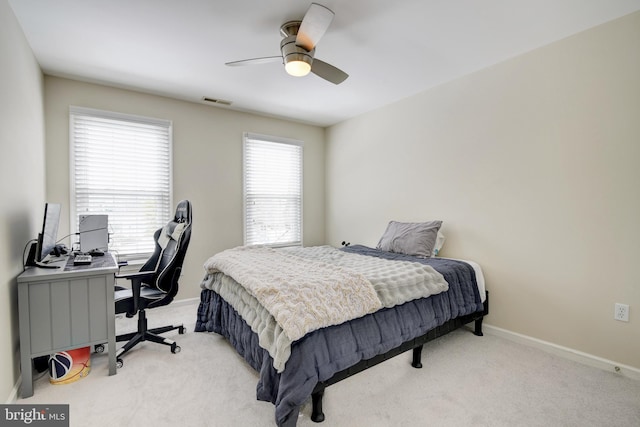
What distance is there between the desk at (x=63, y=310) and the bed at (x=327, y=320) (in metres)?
0.81

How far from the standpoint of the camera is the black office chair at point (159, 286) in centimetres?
236

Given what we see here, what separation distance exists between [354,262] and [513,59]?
2376 millimetres

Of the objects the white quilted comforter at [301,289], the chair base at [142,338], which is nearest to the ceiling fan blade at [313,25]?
the white quilted comforter at [301,289]

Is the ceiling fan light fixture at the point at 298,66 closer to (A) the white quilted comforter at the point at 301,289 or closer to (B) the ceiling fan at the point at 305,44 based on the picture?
(B) the ceiling fan at the point at 305,44

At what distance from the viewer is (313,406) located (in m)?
1.70

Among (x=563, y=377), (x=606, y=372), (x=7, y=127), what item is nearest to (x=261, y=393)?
(x=563, y=377)

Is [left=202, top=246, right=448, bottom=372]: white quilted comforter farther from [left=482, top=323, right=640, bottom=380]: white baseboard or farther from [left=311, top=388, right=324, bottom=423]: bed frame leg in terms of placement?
[left=482, top=323, right=640, bottom=380]: white baseboard

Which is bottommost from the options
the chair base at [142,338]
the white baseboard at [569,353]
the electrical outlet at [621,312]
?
the white baseboard at [569,353]

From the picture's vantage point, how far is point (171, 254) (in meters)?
2.63

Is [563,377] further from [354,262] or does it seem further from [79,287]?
[79,287]

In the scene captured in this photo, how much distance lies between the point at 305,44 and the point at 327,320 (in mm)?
1829

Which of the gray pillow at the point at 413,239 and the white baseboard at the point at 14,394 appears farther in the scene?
the gray pillow at the point at 413,239

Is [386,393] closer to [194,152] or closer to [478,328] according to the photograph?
[478,328]

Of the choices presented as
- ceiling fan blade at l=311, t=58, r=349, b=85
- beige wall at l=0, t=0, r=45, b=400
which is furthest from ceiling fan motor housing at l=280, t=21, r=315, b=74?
beige wall at l=0, t=0, r=45, b=400
